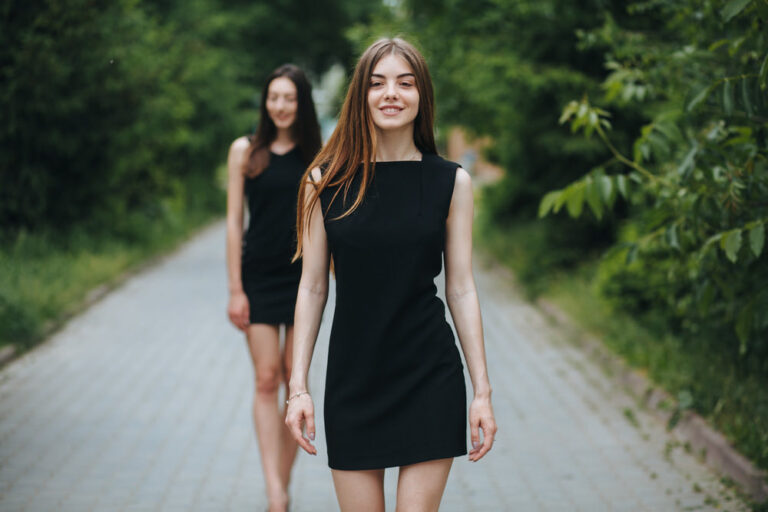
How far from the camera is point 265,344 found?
468cm

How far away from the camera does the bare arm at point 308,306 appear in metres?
2.95

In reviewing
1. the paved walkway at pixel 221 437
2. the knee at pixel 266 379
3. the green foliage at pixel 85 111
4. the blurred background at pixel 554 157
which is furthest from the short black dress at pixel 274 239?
the green foliage at pixel 85 111

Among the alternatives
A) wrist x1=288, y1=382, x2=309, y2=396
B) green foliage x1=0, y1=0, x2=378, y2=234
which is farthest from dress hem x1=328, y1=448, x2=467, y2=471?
green foliage x1=0, y1=0, x2=378, y2=234

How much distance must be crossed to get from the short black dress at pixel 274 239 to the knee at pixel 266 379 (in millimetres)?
238

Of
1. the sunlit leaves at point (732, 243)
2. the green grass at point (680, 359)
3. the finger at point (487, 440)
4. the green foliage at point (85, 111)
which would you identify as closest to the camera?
the finger at point (487, 440)

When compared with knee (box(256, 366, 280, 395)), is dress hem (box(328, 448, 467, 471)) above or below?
above

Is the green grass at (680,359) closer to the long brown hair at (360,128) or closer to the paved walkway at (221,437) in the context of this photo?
the paved walkway at (221,437)

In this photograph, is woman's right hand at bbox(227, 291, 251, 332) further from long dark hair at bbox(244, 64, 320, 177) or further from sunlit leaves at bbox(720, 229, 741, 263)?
sunlit leaves at bbox(720, 229, 741, 263)

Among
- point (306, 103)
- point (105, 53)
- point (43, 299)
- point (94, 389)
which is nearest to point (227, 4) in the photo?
point (105, 53)

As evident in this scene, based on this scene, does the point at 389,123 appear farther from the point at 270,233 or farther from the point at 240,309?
the point at 240,309

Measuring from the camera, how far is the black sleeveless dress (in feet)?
9.34

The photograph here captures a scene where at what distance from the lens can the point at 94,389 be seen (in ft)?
25.6

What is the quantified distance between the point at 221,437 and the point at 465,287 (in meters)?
3.90

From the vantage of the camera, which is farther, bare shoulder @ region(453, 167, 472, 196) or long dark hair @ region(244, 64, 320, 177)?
long dark hair @ region(244, 64, 320, 177)
